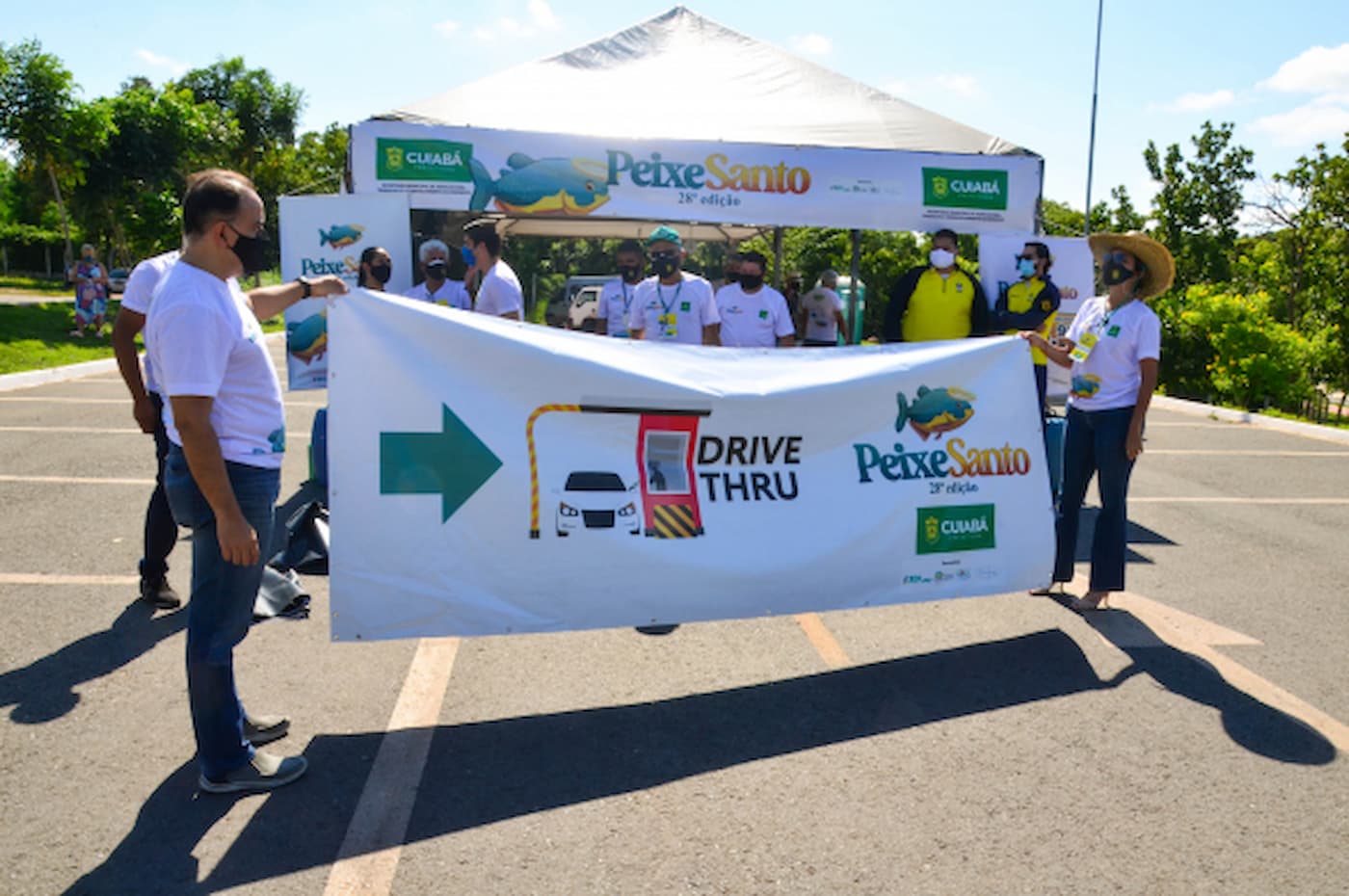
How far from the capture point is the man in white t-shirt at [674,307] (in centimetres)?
727

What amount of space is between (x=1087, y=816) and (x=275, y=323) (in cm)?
2993

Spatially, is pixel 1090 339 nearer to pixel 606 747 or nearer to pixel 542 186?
pixel 606 747

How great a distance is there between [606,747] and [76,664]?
2.49 m

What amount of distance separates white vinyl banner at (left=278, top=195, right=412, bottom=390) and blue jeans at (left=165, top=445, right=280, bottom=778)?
462 centimetres

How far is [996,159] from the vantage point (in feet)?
29.5

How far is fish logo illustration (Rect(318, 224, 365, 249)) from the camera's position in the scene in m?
7.68

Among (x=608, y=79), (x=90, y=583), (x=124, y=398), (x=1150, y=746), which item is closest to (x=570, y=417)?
(x=1150, y=746)

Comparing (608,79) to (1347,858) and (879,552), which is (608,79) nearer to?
→ (879,552)

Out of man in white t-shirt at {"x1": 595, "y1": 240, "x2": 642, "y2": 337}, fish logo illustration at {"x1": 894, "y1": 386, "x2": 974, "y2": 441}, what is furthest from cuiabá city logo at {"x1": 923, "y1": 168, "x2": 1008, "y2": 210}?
fish logo illustration at {"x1": 894, "y1": 386, "x2": 974, "y2": 441}

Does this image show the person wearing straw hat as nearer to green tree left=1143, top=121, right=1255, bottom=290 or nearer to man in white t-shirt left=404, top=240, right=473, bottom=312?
man in white t-shirt left=404, top=240, right=473, bottom=312

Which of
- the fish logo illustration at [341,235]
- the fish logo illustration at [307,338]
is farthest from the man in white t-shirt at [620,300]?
the fish logo illustration at [307,338]

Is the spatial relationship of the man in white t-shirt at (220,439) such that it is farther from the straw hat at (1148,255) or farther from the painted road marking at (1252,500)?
the painted road marking at (1252,500)

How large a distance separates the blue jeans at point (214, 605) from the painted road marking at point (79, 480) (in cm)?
513

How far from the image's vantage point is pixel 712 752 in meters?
3.68
